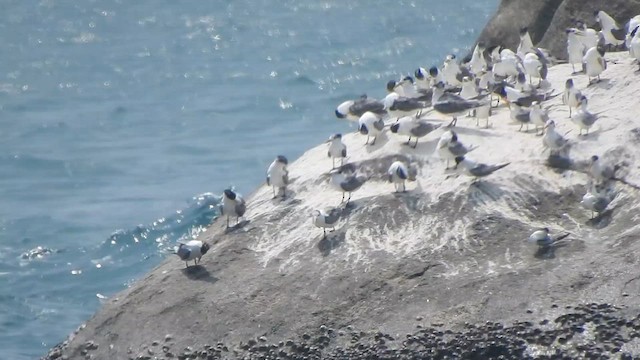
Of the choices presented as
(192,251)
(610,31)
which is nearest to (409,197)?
(192,251)

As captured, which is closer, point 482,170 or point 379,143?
point 482,170

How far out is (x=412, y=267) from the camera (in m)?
16.8

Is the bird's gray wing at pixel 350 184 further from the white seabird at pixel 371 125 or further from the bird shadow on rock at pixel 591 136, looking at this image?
the bird shadow on rock at pixel 591 136

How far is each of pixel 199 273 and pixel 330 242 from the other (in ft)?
5.56

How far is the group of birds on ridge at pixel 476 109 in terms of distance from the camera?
17.5m

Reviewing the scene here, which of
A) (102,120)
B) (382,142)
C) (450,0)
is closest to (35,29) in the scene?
(102,120)

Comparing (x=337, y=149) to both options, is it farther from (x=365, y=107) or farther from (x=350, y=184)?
(x=365, y=107)

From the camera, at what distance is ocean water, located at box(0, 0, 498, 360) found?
1133 inches

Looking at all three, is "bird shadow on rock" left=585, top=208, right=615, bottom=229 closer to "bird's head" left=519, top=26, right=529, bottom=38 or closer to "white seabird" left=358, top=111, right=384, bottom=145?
"white seabird" left=358, top=111, right=384, bottom=145

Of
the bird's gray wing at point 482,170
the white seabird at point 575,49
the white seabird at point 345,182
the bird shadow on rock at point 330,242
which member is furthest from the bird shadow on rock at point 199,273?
the white seabird at point 575,49

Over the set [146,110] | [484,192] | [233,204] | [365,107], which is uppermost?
[146,110]

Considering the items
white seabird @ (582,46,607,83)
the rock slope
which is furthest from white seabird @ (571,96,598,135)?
white seabird @ (582,46,607,83)

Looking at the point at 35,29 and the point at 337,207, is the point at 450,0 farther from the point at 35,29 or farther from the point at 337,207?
the point at 337,207

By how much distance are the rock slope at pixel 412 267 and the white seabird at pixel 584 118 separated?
0.15 metres
